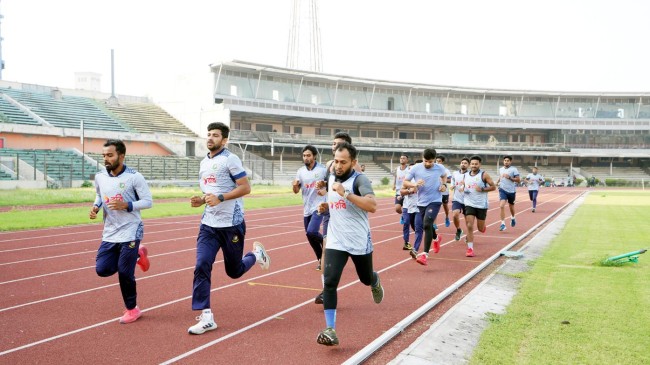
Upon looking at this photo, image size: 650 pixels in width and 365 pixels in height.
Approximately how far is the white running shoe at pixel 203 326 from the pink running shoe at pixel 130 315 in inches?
31.6

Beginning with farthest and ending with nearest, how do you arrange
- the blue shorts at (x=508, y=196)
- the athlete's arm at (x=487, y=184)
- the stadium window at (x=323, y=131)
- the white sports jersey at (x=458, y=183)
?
the stadium window at (x=323, y=131) → the blue shorts at (x=508, y=196) → the white sports jersey at (x=458, y=183) → the athlete's arm at (x=487, y=184)

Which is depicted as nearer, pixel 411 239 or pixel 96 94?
pixel 411 239

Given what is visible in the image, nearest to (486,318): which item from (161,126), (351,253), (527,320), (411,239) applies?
(527,320)

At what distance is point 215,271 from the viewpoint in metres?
9.16

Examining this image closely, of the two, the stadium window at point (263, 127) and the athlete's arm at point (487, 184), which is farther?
the stadium window at point (263, 127)

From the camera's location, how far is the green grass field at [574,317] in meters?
4.89

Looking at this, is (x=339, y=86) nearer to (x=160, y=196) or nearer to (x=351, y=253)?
(x=160, y=196)

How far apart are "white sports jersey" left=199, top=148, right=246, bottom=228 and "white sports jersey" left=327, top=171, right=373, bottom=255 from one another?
1.17 meters

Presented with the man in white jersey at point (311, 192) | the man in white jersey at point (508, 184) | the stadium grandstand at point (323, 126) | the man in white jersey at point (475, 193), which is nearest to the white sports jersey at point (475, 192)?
the man in white jersey at point (475, 193)

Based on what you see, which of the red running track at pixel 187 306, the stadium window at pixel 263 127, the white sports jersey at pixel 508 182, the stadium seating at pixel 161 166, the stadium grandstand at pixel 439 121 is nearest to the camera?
the red running track at pixel 187 306

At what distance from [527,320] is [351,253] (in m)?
2.17

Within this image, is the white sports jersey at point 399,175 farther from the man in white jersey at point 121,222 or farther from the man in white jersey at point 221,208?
the man in white jersey at point 121,222

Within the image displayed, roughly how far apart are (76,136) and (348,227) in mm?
40441

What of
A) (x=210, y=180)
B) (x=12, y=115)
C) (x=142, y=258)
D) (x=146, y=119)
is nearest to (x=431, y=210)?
(x=210, y=180)
